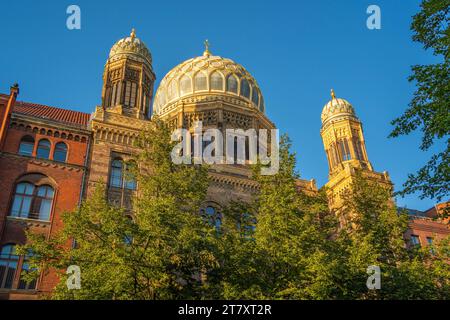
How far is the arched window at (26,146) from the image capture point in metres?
22.2

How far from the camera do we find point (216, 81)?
122ft

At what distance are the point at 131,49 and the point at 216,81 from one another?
30.0ft

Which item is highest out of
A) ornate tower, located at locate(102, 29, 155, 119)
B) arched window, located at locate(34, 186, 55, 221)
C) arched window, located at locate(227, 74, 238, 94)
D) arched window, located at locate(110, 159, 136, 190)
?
arched window, located at locate(227, 74, 238, 94)

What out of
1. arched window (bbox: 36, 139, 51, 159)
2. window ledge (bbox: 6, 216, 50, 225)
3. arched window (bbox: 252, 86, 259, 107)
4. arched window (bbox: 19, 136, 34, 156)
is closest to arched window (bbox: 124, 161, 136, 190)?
window ledge (bbox: 6, 216, 50, 225)

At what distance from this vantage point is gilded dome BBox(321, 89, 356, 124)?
37.4 meters

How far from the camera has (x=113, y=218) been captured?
13.4m

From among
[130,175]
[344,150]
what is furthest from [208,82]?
[130,175]

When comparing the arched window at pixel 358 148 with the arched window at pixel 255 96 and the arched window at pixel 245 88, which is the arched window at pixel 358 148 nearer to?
the arched window at pixel 255 96

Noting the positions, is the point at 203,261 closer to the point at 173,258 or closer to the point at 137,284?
the point at 173,258

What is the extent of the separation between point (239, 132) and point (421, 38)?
20.0 metres

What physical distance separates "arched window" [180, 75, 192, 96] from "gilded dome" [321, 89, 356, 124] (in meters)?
12.5

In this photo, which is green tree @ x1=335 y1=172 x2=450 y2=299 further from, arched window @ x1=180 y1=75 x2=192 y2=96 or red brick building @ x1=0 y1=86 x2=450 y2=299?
arched window @ x1=180 y1=75 x2=192 y2=96
